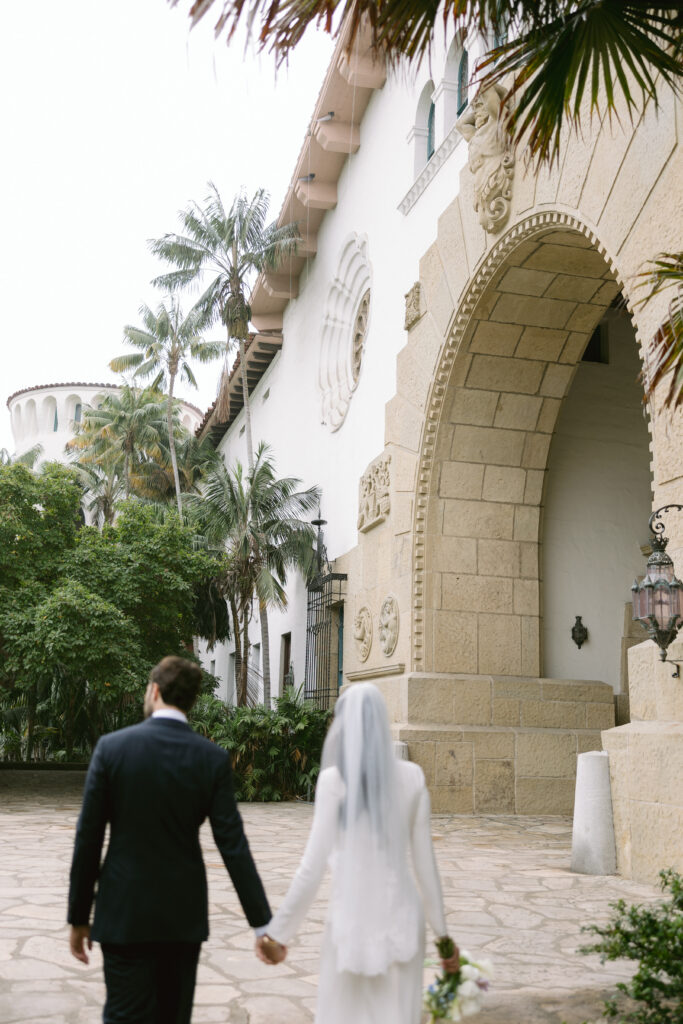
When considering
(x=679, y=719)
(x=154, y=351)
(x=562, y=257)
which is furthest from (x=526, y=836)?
(x=154, y=351)

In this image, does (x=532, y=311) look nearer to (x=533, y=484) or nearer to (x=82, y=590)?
(x=533, y=484)

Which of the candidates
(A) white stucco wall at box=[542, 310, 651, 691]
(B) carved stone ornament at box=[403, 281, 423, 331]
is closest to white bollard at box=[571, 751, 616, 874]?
(A) white stucco wall at box=[542, 310, 651, 691]

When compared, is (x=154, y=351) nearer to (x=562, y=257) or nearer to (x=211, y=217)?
(x=211, y=217)

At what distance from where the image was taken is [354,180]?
19.3 metres

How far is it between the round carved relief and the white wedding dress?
14941mm

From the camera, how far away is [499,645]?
13461mm

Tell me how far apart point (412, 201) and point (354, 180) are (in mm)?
4187

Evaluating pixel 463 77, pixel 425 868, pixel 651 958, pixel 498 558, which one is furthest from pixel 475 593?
pixel 425 868

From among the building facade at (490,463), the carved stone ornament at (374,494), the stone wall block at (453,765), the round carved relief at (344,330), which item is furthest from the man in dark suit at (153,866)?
the round carved relief at (344,330)

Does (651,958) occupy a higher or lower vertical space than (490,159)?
lower

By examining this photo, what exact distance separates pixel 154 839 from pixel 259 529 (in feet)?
54.9

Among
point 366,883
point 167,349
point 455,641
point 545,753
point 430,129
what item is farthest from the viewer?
point 167,349

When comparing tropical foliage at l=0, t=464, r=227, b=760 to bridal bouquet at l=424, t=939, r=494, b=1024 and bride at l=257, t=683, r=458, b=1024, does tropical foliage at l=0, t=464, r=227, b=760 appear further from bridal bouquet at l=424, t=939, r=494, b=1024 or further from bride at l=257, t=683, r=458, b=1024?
bridal bouquet at l=424, t=939, r=494, b=1024

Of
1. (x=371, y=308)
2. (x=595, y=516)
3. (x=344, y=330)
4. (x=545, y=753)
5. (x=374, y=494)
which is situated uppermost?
(x=344, y=330)
